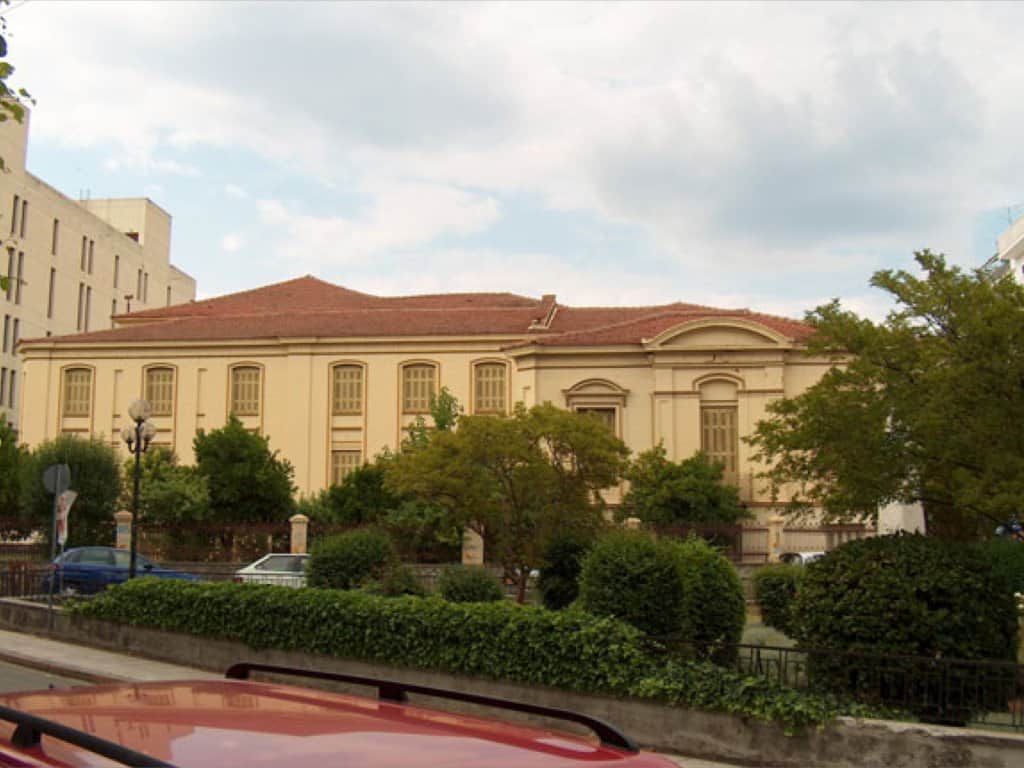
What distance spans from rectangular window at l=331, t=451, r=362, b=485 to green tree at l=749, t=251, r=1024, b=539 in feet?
124

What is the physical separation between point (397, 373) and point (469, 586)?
113 feet

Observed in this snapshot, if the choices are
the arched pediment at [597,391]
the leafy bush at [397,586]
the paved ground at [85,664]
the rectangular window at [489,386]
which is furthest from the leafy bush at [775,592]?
the rectangular window at [489,386]

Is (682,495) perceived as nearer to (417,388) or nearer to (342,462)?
(417,388)

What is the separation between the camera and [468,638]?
45.0 ft

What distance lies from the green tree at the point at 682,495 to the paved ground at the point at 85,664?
25218 mm

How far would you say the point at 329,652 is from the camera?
15.5 metres

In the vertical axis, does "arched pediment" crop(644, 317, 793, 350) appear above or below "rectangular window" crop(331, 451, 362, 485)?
above

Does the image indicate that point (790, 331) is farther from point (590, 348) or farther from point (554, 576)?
point (554, 576)

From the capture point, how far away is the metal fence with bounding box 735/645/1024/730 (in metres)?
10.0

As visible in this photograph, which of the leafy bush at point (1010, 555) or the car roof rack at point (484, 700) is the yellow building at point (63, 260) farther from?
the car roof rack at point (484, 700)

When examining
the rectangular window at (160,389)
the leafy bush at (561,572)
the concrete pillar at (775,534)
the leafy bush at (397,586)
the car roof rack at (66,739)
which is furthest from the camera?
the rectangular window at (160,389)

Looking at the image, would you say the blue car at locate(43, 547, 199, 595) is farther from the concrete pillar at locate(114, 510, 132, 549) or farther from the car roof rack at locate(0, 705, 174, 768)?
the car roof rack at locate(0, 705, 174, 768)

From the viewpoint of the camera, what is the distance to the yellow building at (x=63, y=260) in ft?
215

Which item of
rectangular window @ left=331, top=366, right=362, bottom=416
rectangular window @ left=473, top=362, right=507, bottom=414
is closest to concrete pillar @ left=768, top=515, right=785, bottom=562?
rectangular window @ left=473, top=362, right=507, bottom=414
